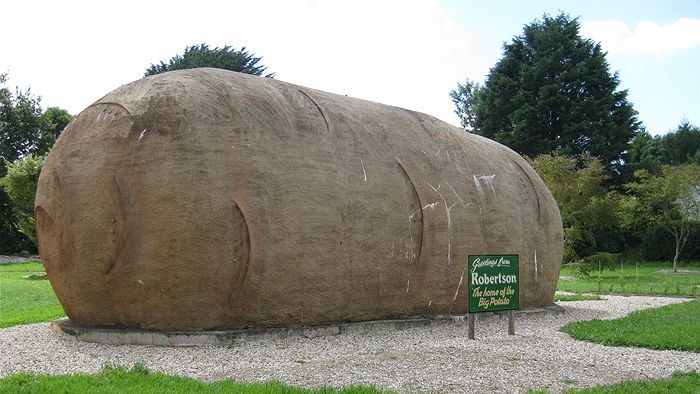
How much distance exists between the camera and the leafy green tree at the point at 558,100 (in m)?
34.9

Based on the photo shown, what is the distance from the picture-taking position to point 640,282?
23.4 m

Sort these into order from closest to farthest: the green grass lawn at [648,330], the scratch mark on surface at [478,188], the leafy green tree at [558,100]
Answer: the green grass lawn at [648,330] < the scratch mark on surface at [478,188] < the leafy green tree at [558,100]

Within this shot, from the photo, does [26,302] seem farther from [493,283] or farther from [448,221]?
[493,283]

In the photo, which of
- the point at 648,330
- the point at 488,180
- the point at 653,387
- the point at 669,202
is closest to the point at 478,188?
the point at 488,180

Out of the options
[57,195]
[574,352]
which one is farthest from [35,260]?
[574,352]

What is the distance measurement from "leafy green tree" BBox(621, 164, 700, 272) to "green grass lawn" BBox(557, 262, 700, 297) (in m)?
1.50

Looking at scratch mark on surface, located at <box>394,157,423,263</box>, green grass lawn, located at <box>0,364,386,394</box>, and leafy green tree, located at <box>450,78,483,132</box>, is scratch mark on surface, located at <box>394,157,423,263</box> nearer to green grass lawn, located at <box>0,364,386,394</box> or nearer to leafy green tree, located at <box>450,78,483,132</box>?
green grass lawn, located at <box>0,364,386,394</box>

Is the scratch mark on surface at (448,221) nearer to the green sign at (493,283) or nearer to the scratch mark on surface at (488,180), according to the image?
the green sign at (493,283)

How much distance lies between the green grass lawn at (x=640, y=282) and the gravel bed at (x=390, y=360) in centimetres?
1026

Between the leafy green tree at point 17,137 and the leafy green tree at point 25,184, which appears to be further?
the leafy green tree at point 17,137

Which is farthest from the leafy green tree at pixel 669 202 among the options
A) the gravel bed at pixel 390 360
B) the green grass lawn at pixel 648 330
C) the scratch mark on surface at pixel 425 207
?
the gravel bed at pixel 390 360

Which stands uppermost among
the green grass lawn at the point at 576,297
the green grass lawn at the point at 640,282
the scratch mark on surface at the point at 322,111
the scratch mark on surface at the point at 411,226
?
the scratch mark on surface at the point at 322,111

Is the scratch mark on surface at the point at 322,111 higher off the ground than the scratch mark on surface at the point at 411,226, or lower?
higher

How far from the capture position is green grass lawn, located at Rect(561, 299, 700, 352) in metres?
9.50
